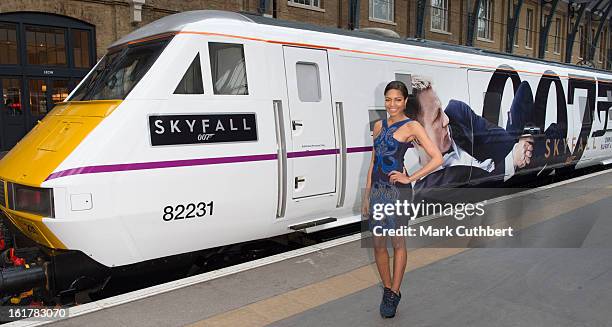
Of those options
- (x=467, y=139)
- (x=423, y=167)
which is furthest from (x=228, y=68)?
(x=467, y=139)

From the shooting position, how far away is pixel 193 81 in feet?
16.9

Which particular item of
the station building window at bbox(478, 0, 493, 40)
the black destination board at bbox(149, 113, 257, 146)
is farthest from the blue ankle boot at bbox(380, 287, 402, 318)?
the station building window at bbox(478, 0, 493, 40)

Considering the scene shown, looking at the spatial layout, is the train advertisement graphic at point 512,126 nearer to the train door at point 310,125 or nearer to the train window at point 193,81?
the train door at point 310,125

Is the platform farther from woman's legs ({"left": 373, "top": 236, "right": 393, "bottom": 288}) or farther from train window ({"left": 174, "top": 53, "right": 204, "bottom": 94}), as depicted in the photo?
train window ({"left": 174, "top": 53, "right": 204, "bottom": 94})

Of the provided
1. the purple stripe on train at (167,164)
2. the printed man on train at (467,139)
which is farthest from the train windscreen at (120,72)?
the printed man on train at (467,139)

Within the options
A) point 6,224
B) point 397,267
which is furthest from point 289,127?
point 6,224

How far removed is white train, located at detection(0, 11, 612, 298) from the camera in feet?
14.9

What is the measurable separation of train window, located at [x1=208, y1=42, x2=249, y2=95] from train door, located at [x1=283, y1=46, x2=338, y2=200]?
0.60m

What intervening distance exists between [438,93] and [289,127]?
3285 mm

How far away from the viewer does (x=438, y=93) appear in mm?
7992

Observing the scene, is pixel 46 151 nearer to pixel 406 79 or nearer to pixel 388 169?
pixel 388 169

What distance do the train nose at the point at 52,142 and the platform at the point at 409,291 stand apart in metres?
1.32

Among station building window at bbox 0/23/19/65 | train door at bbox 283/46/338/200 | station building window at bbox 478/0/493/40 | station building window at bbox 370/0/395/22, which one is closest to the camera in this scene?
train door at bbox 283/46/338/200

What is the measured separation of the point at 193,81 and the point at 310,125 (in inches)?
60.6
